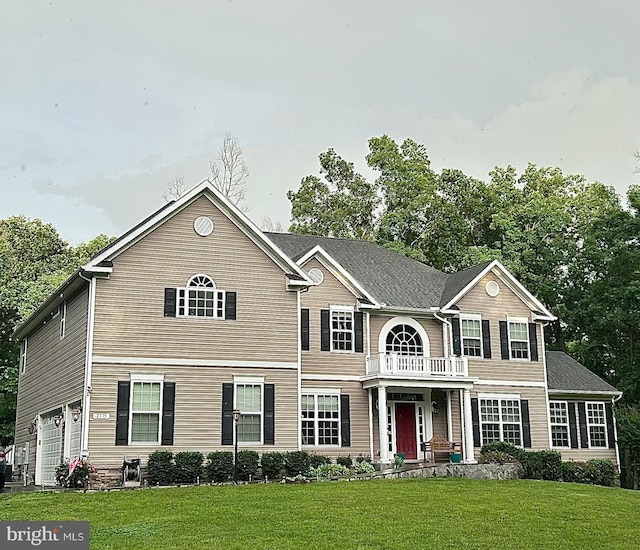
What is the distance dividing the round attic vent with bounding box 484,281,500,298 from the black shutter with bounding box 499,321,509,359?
1049 mm

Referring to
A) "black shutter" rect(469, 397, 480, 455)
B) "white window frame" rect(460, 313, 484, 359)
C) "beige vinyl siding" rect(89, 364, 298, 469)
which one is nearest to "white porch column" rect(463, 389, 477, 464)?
"black shutter" rect(469, 397, 480, 455)

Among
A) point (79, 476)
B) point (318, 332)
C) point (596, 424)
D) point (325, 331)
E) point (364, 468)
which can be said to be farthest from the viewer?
point (596, 424)

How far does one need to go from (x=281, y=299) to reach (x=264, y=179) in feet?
60.8

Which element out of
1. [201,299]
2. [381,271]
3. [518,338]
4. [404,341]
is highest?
[381,271]

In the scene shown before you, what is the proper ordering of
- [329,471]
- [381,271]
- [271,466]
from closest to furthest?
1. [271,466]
2. [329,471]
3. [381,271]

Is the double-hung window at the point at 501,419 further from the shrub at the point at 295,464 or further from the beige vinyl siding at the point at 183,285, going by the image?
the beige vinyl siding at the point at 183,285

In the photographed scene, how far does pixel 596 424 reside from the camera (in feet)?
102

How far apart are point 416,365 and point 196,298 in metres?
7.82

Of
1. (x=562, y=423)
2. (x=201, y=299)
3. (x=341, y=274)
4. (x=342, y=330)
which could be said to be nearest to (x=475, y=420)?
(x=562, y=423)

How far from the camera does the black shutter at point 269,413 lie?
23.7m

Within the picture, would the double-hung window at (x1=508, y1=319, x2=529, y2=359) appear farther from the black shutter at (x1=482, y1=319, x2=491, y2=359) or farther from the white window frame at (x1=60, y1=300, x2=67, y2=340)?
the white window frame at (x1=60, y1=300, x2=67, y2=340)

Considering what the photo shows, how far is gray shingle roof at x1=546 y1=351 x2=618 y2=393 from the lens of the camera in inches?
1214

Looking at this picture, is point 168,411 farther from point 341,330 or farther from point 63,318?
point 341,330

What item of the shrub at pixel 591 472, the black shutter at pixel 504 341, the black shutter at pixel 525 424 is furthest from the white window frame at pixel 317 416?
the shrub at pixel 591 472
